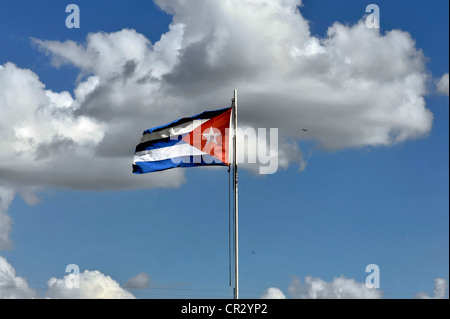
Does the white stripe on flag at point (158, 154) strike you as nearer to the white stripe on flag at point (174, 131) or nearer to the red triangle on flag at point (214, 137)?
the white stripe on flag at point (174, 131)

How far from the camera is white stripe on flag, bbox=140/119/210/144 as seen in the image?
211ft

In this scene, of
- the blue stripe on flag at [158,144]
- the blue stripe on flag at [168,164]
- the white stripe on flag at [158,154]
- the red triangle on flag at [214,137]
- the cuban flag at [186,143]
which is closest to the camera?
the red triangle on flag at [214,137]

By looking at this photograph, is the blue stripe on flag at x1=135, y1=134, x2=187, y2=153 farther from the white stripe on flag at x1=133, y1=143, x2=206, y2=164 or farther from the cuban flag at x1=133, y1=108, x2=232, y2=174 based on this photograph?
the white stripe on flag at x1=133, y1=143, x2=206, y2=164

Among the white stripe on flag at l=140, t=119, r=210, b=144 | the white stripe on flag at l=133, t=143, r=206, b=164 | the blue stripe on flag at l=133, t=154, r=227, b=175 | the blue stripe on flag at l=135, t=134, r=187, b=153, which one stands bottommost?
the blue stripe on flag at l=133, t=154, r=227, b=175

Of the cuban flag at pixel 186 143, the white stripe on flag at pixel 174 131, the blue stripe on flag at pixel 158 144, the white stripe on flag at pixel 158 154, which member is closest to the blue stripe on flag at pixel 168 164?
the cuban flag at pixel 186 143

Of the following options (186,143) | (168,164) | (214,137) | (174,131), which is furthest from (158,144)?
(214,137)

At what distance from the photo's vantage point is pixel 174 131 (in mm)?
64562

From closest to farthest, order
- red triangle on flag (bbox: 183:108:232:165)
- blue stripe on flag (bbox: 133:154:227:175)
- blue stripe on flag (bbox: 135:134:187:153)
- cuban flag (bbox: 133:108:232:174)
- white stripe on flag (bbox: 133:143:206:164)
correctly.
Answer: red triangle on flag (bbox: 183:108:232:165) < cuban flag (bbox: 133:108:232:174) < blue stripe on flag (bbox: 133:154:227:175) < white stripe on flag (bbox: 133:143:206:164) < blue stripe on flag (bbox: 135:134:187:153)

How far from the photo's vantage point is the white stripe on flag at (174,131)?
64188 mm

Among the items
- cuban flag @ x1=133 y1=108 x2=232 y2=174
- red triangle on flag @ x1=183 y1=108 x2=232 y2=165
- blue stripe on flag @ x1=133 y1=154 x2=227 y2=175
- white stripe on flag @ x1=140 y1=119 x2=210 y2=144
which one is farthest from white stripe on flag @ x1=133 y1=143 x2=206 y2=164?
red triangle on flag @ x1=183 y1=108 x2=232 y2=165

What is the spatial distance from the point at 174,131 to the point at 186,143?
1664 mm

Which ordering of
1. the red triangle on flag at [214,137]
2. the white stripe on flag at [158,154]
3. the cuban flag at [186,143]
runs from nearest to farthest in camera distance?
the red triangle on flag at [214,137] < the cuban flag at [186,143] < the white stripe on flag at [158,154]

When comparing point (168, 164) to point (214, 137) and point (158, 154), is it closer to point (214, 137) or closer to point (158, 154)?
point (158, 154)
